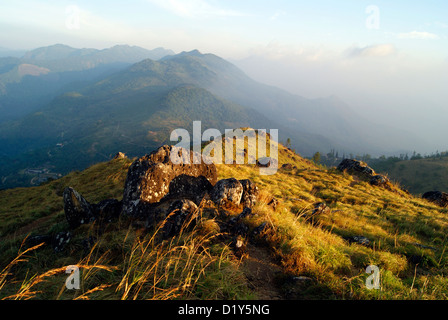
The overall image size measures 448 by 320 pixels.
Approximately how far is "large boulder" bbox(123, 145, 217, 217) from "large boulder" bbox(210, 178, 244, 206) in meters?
0.67

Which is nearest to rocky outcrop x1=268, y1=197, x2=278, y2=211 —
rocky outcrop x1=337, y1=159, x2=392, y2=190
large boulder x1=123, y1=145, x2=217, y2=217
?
large boulder x1=123, y1=145, x2=217, y2=217

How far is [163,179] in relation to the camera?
921 centimetres

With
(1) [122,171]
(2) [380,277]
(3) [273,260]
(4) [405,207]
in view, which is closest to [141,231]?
(3) [273,260]

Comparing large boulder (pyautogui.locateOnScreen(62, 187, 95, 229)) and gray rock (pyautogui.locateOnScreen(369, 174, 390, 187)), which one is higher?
large boulder (pyautogui.locateOnScreen(62, 187, 95, 229))

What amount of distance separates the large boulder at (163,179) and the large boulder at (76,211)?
1.25 meters

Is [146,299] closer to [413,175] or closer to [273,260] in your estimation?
[273,260]

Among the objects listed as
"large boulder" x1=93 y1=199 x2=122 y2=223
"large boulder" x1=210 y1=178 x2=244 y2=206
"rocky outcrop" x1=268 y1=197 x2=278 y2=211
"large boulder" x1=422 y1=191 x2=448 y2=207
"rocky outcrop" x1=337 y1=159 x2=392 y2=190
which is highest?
"large boulder" x1=210 y1=178 x2=244 y2=206

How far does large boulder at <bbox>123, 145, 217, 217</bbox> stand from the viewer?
27.3 feet

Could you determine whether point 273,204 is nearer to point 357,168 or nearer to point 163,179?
point 163,179

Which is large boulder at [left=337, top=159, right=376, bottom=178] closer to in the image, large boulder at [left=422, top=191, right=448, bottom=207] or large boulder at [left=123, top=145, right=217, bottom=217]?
large boulder at [left=422, top=191, right=448, bottom=207]

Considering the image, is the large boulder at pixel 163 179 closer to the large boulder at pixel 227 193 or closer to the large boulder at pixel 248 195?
the large boulder at pixel 227 193

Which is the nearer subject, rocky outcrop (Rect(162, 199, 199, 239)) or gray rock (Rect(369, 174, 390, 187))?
rocky outcrop (Rect(162, 199, 199, 239))

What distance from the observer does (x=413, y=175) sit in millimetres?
104750

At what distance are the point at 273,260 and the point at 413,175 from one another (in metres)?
135
